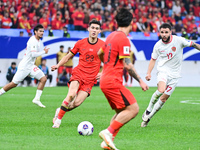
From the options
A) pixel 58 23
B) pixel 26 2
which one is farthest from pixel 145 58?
pixel 26 2

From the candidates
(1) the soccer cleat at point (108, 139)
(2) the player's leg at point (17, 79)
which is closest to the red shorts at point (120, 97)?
(1) the soccer cleat at point (108, 139)

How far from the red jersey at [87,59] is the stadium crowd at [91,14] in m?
15.8

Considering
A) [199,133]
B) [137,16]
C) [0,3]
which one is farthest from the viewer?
[137,16]

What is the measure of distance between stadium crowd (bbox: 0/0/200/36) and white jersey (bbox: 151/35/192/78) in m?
15.8

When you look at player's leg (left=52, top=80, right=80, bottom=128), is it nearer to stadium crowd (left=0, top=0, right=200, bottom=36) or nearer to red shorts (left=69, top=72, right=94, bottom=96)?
red shorts (left=69, top=72, right=94, bottom=96)

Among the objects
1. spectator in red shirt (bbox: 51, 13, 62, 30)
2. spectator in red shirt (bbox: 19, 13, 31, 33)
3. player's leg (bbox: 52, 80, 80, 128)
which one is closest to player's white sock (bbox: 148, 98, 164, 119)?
player's leg (bbox: 52, 80, 80, 128)

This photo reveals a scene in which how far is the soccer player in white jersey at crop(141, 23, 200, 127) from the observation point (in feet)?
31.4

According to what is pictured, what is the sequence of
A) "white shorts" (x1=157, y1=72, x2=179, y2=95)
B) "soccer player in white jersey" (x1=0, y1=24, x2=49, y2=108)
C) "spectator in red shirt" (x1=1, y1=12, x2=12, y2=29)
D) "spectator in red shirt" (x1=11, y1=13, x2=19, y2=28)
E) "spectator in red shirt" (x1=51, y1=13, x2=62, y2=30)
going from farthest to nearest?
"spectator in red shirt" (x1=51, y1=13, x2=62, y2=30), "spectator in red shirt" (x1=11, y1=13, x2=19, y2=28), "spectator in red shirt" (x1=1, y1=12, x2=12, y2=29), "soccer player in white jersey" (x1=0, y1=24, x2=49, y2=108), "white shorts" (x1=157, y1=72, x2=179, y2=95)

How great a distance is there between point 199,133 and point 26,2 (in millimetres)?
20245

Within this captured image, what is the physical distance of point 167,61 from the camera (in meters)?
10.0

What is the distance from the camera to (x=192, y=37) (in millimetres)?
27000

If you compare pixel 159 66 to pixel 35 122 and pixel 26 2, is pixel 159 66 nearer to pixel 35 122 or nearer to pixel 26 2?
pixel 35 122

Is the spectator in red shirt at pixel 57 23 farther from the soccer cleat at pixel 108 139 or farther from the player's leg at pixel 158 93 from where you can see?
the soccer cleat at pixel 108 139

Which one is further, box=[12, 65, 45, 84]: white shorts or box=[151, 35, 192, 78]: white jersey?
box=[12, 65, 45, 84]: white shorts
